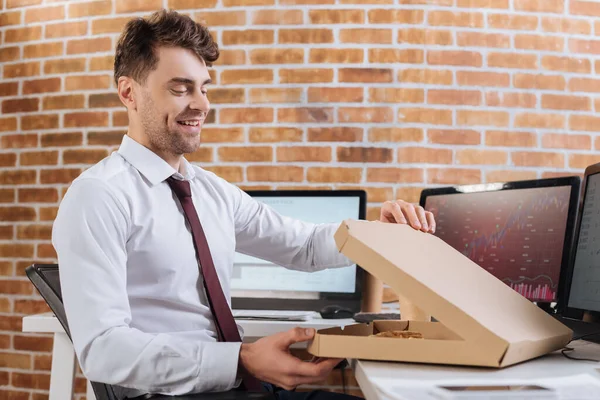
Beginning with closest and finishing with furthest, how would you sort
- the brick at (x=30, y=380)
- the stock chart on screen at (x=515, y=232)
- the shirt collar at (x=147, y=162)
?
the shirt collar at (x=147, y=162) → the stock chart on screen at (x=515, y=232) → the brick at (x=30, y=380)

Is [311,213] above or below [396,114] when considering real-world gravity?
below

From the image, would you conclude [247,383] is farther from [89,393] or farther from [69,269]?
[89,393]

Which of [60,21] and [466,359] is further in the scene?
[60,21]

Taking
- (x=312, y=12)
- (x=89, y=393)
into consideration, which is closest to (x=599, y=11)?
(x=312, y=12)

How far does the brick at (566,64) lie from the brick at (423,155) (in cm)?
52

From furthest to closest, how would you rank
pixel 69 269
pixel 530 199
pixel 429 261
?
pixel 530 199 → pixel 69 269 → pixel 429 261

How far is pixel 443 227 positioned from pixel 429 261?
0.79 m

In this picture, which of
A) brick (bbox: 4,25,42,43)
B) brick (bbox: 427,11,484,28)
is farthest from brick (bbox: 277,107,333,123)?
brick (bbox: 4,25,42,43)

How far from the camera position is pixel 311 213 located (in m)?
2.11

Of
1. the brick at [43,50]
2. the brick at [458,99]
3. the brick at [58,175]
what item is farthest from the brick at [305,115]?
the brick at [43,50]

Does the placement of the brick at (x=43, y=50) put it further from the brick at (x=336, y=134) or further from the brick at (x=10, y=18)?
the brick at (x=336, y=134)

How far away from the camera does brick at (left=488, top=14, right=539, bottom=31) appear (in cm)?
231

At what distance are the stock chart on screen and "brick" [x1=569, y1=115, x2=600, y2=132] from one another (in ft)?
2.91

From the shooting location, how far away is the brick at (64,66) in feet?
8.12
